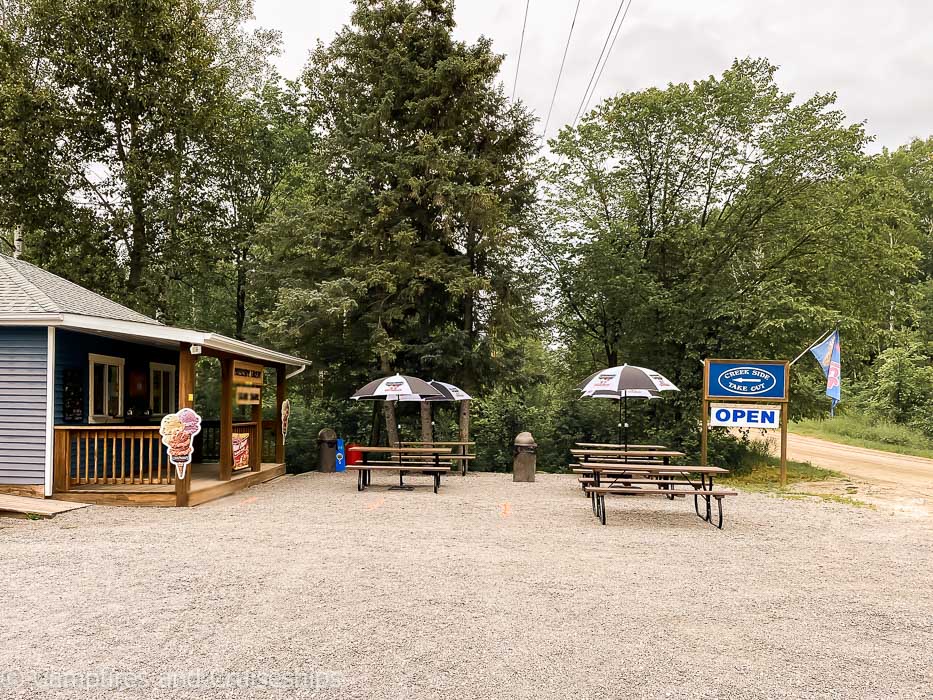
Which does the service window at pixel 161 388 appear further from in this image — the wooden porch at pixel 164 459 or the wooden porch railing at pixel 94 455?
the wooden porch railing at pixel 94 455

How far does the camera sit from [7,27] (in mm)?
20922

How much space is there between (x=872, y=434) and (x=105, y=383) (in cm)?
2344

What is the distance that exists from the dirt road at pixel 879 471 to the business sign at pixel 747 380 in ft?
7.14

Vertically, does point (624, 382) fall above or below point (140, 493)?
above

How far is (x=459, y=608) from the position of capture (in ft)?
16.8

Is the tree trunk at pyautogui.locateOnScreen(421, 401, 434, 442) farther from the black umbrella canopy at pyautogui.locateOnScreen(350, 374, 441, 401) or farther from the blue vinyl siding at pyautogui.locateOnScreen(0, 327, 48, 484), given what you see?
the blue vinyl siding at pyautogui.locateOnScreen(0, 327, 48, 484)

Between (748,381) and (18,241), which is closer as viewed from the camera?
(748,381)

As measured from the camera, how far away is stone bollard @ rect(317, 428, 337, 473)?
16.1 meters

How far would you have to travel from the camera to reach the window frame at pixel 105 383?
11328 mm

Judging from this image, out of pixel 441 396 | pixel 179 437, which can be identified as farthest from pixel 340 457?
pixel 179 437

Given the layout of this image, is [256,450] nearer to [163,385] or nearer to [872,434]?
[163,385]

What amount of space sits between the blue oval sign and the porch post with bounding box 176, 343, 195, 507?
9.43 metres

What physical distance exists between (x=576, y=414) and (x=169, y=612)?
49.3 feet

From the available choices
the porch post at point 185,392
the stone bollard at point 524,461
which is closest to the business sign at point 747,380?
the stone bollard at point 524,461
